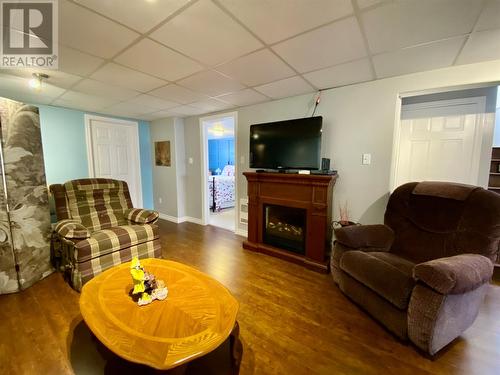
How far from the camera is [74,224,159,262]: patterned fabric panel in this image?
2059 mm

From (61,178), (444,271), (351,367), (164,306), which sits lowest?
(351,367)

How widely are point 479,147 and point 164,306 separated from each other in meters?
3.33

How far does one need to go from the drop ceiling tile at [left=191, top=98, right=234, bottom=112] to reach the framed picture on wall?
1.33m

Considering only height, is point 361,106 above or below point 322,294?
above

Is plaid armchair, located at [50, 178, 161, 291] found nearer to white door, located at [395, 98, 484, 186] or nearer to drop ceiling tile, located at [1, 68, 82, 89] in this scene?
drop ceiling tile, located at [1, 68, 82, 89]

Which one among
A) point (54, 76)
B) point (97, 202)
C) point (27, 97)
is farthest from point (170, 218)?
point (54, 76)

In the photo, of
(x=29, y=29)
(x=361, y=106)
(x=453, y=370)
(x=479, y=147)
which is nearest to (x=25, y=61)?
(x=29, y=29)

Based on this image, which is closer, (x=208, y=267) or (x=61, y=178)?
(x=208, y=267)

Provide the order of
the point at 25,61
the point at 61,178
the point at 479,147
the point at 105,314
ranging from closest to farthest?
1. the point at 105,314
2. the point at 25,61
3. the point at 479,147
4. the point at 61,178

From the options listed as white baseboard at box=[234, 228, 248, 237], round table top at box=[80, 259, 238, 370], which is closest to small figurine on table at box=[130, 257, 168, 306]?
round table top at box=[80, 259, 238, 370]

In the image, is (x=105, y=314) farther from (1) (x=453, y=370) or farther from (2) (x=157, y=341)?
(1) (x=453, y=370)

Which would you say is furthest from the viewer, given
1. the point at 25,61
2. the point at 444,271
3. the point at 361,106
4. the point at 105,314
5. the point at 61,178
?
the point at 61,178

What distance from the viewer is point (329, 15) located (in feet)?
4.34

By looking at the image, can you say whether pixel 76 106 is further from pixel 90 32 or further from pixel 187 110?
pixel 90 32
